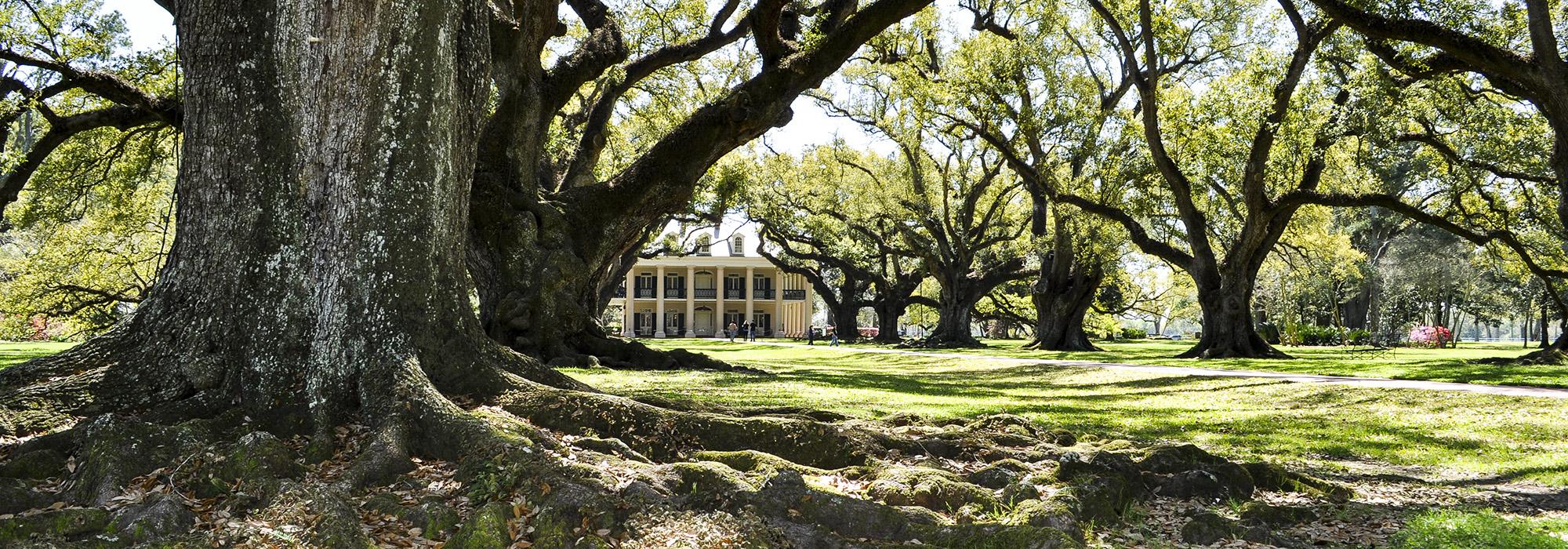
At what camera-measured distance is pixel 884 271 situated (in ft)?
149

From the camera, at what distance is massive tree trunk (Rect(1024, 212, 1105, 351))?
30.9m

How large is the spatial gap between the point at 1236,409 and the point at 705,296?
196 ft

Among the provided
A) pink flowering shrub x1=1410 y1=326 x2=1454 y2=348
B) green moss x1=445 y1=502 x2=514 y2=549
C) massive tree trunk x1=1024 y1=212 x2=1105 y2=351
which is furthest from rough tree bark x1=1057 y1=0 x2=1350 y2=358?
green moss x1=445 y1=502 x2=514 y2=549

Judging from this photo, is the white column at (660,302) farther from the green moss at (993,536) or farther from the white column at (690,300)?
the green moss at (993,536)

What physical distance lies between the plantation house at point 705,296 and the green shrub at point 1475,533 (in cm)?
6261

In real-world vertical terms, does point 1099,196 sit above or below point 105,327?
above

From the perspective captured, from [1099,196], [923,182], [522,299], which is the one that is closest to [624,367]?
[522,299]

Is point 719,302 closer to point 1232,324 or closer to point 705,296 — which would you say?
point 705,296

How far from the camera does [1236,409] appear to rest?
1059 cm

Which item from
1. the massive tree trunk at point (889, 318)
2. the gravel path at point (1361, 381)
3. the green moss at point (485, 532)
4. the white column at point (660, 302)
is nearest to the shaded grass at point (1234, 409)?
the gravel path at point (1361, 381)

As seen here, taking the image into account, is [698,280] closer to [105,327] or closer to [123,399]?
[105,327]

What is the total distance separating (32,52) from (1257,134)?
76.3ft

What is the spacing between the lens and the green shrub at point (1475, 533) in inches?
140

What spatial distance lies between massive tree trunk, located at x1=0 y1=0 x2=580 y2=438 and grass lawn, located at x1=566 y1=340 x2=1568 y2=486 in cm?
248
